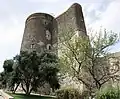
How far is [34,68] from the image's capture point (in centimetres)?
2398

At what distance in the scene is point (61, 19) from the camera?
1716 inches

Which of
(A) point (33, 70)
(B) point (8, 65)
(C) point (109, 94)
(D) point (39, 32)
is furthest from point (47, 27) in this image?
(C) point (109, 94)

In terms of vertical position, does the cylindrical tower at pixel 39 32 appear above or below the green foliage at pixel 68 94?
above

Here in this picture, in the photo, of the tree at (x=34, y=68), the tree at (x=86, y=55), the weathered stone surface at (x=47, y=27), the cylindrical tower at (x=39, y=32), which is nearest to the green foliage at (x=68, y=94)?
the tree at (x=86, y=55)

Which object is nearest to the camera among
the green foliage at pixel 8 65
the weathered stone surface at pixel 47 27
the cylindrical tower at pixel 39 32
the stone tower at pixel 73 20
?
the green foliage at pixel 8 65

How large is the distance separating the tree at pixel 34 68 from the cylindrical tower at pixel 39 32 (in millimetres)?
15990

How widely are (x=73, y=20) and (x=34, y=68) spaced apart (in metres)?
18.3

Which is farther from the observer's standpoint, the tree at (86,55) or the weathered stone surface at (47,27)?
the weathered stone surface at (47,27)

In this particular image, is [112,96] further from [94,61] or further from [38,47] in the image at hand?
[38,47]

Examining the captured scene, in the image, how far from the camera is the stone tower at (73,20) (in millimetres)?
39297

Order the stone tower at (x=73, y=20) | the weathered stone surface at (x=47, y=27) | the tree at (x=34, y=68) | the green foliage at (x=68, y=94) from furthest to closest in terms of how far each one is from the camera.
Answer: the weathered stone surface at (x=47, y=27) < the stone tower at (x=73, y=20) < the tree at (x=34, y=68) < the green foliage at (x=68, y=94)

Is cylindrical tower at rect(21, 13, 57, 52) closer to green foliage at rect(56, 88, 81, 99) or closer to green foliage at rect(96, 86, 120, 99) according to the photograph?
green foliage at rect(56, 88, 81, 99)

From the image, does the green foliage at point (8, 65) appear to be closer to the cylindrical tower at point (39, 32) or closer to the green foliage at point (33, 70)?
the green foliage at point (33, 70)

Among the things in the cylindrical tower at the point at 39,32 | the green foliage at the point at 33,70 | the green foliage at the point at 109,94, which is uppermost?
the cylindrical tower at the point at 39,32
